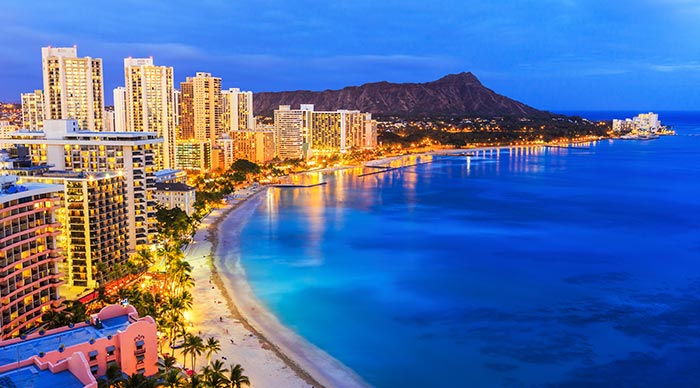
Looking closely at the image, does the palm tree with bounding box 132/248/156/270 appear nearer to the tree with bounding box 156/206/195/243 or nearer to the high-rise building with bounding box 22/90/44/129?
the tree with bounding box 156/206/195/243

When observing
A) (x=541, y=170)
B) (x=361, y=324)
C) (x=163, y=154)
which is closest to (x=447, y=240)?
(x=361, y=324)

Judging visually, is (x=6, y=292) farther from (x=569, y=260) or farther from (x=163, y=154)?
(x=163, y=154)

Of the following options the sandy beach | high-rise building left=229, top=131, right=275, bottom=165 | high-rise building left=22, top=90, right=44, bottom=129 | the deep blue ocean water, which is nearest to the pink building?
the sandy beach

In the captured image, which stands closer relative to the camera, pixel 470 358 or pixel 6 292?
pixel 6 292

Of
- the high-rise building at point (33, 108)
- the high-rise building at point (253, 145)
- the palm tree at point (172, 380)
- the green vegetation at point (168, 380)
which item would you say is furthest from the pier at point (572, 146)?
the palm tree at point (172, 380)

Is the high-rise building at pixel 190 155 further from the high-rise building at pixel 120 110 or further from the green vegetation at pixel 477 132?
the green vegetation at pixel 477 132
